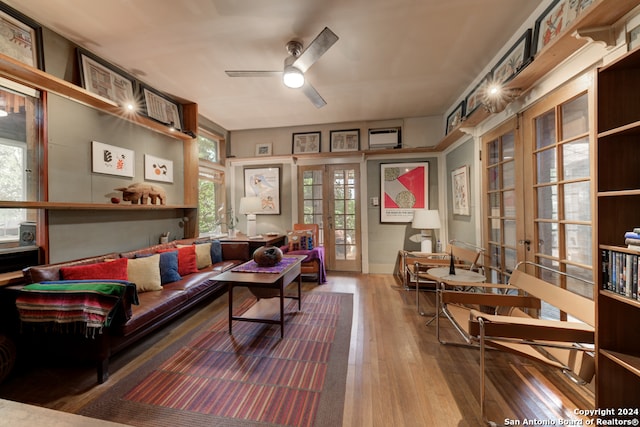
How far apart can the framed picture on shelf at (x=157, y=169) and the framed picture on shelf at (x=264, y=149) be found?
1773 millimetres

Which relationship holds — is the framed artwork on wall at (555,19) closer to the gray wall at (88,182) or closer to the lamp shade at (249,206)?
the lamp shade at (249,206)

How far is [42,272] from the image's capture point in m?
1.98

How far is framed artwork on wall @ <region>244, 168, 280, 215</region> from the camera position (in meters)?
5.04

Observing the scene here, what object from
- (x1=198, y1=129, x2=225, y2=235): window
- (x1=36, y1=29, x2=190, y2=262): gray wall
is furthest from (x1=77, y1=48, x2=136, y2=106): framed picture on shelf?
(x1=198, y1=129, x2=225, y2=235): window

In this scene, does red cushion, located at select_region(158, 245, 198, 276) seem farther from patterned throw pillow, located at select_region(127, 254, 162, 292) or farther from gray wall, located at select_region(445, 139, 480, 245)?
gray wall, located at select_region(445, 139, 480, 245)

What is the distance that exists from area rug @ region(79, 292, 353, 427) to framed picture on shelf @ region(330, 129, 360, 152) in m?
3.24

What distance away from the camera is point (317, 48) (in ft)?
6.97

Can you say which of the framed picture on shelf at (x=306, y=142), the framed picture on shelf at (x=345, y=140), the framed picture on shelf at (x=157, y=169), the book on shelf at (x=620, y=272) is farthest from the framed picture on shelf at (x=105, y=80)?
the book on shelf at (x=620, y=272)

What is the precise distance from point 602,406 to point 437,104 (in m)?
3.85

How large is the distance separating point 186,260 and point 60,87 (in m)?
2.09

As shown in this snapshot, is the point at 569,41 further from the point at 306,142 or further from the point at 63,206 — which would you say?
the point at 63,206

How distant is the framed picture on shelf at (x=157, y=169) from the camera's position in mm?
3330

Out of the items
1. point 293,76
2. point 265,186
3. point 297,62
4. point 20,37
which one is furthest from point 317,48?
point 265,186

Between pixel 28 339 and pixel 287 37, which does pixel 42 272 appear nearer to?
pixel 28 339
